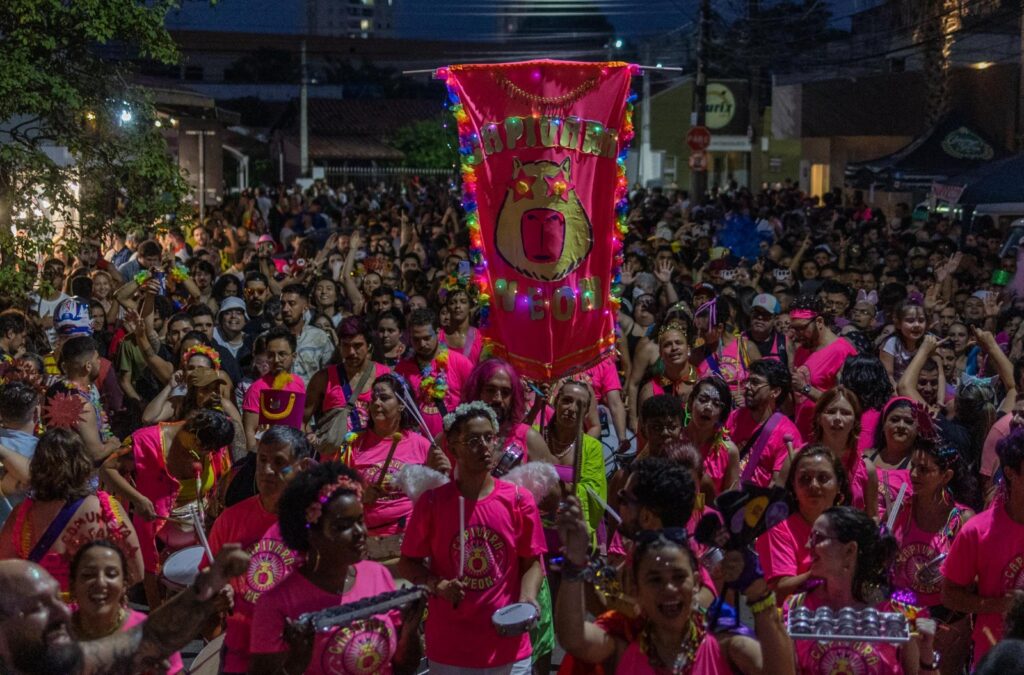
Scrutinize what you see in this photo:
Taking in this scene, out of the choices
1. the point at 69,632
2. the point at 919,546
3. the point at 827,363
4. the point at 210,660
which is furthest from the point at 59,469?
the point at 827,363

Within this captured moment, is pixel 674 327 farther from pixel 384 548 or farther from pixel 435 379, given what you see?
pixel 384 548

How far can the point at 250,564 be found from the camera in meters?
5.02

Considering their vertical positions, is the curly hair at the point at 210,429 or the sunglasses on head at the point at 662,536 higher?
the sunglasses on head at the point at 662,536

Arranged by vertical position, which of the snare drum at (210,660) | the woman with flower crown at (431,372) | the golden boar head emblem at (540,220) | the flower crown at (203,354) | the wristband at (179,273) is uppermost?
the golden boar head emblem at (540,220)

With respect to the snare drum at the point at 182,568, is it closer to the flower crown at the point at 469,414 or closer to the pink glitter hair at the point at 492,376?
the flower crown at the point at 469,414

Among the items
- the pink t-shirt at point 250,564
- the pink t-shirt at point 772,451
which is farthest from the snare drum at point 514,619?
the pink t-shirt at point 772,451

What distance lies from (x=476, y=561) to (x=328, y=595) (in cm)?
97

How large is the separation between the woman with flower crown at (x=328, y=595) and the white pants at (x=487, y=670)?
725mm

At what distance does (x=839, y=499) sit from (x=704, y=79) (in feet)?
85.3

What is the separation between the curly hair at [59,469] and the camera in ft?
18.4

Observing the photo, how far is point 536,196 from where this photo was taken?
9219mm

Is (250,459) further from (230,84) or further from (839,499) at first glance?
(230,84)

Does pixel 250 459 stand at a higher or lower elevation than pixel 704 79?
lower

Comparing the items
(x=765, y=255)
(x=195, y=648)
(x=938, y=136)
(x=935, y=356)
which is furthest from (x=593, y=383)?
(x=938, y=136)
